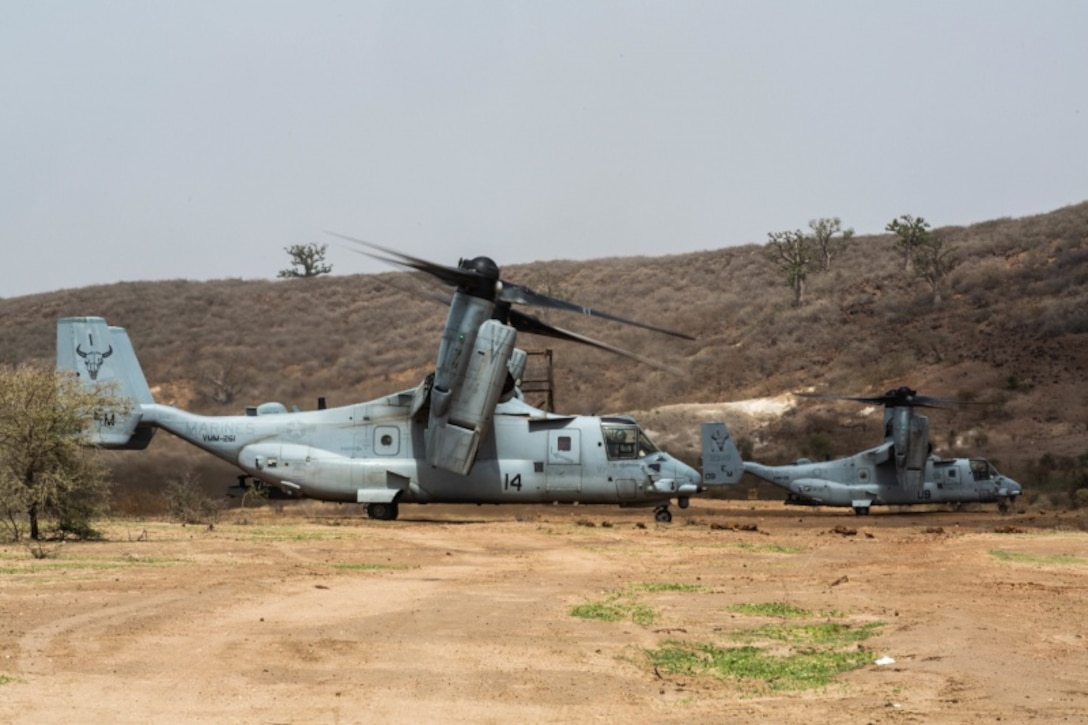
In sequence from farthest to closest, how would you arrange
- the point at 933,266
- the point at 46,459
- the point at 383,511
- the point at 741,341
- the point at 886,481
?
the point at 741,341
the point at 933,266
the point at 886,481
the point at 383,511
the point at 46,459

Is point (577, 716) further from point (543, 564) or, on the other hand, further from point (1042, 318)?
point (1042, 318)

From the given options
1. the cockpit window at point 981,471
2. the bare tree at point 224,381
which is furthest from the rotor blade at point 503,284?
the bare tree at point 224,381

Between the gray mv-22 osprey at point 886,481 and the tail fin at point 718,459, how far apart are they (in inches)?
6.2

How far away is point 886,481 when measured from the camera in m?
41.4

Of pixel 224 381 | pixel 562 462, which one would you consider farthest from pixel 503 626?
pixel 224 381

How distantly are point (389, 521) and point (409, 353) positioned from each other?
4679cm

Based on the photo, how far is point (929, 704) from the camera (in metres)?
10.1

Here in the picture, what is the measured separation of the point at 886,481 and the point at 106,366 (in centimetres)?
2092

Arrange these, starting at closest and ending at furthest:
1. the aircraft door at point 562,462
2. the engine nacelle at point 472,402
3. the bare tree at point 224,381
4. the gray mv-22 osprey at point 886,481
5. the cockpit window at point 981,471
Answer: the engine nacelle at point 472,402
the aircraft door at point 562,462
the gray mv-22 osprey at point 886,481
the cockpit window at point 981,471
the bare tree at point 224,381

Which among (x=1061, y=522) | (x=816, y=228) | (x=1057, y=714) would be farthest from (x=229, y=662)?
(x=816, y=228)

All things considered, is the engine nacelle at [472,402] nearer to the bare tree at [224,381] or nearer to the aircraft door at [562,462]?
the aircraft door at [562,462]

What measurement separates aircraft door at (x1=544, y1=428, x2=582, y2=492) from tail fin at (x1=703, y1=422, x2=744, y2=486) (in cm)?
953

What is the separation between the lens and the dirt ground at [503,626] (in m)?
10.1

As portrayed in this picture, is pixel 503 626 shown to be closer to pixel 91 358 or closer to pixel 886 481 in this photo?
pixel 91 358
